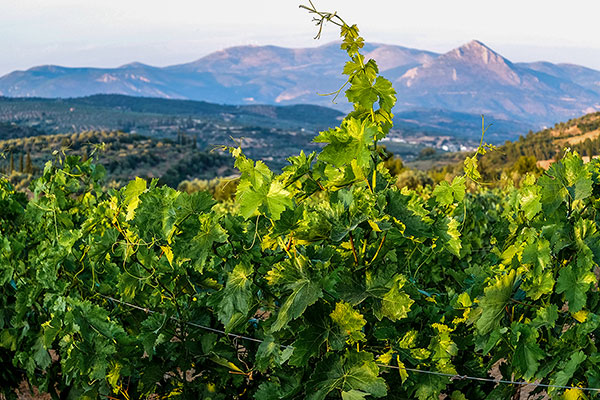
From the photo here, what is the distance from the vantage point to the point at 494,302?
8.40 feet

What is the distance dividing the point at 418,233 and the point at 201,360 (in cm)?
161

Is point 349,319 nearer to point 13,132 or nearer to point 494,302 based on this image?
point 494,302

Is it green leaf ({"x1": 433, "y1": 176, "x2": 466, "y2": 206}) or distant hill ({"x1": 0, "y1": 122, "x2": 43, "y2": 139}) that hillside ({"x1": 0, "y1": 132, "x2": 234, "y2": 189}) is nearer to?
distant hill ({"x1": 0, "y1": 122, "x2": 43, "y2": 139})

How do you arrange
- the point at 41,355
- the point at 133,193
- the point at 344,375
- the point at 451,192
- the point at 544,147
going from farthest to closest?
the point at 544,147 < the point at 41,355 < the point at 133,193 < the point at 451,192 < the point at 344,375

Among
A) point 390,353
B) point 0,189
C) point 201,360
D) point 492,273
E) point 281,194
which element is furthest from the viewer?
point 0,189

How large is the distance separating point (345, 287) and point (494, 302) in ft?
2.28

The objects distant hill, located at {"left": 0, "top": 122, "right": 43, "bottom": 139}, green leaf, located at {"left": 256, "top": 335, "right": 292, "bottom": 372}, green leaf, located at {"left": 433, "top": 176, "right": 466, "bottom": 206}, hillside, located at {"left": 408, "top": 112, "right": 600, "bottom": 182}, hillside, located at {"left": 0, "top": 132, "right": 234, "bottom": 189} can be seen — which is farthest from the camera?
distant hill, located at {"left": 0, "top": 122, "right": 43, "bottom": 139}

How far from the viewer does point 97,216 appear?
373 cm

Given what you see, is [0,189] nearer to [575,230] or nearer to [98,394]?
[98,394]

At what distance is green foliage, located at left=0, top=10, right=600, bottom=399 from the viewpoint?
2.39m

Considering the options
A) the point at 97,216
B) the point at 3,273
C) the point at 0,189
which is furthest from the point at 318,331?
the point at 0,189

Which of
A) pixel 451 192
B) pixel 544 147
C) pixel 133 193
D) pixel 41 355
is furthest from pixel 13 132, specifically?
pixel 451 192

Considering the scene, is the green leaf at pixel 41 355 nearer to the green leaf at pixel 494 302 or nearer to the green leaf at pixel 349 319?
the green leaf at pixel 349 319

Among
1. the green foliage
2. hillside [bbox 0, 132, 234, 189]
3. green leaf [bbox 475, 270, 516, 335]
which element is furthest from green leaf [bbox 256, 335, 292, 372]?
hillside [bbox 0, 132, 234, 189]
